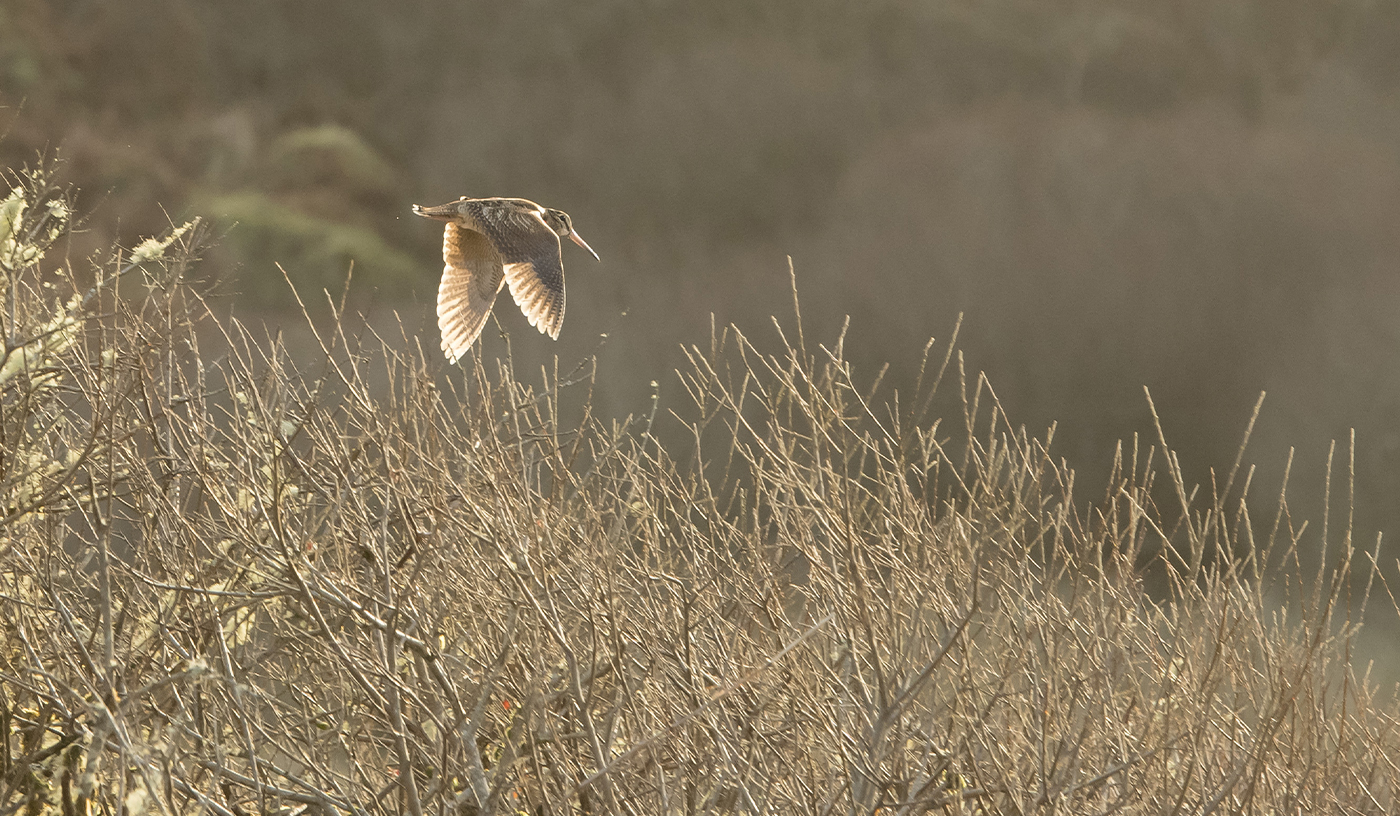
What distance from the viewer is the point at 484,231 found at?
683cm

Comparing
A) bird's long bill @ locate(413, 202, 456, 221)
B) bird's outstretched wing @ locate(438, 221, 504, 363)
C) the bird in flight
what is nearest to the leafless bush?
the bird in flight

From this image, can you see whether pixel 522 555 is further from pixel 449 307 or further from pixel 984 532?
pixel 449 307

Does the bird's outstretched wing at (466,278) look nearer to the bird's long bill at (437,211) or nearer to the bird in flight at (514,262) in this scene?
the bird in flight at (514,262)

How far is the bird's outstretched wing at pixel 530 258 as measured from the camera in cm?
670

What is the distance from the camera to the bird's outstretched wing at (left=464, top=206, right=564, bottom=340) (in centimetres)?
670

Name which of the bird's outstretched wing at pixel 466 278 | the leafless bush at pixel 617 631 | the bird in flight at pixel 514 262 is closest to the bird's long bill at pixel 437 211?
the bird in flight at pixel 514 262

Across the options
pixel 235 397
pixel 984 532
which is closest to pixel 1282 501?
pixel 984 532

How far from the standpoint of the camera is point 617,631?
3.28 meters

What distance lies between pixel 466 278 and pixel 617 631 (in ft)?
13.9

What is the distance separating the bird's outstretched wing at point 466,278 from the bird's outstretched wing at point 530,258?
0.79 ft

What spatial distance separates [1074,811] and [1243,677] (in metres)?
0.94

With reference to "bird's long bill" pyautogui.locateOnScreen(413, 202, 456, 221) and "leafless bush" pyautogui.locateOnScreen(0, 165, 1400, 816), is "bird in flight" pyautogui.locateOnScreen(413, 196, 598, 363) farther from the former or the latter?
"leafless bush" pyautogui.locateOnScreen(0, 165, 1400, 816)

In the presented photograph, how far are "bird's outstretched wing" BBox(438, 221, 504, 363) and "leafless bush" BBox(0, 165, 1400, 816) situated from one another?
5.37 ft

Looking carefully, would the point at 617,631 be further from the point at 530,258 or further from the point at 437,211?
the point at 437,211
